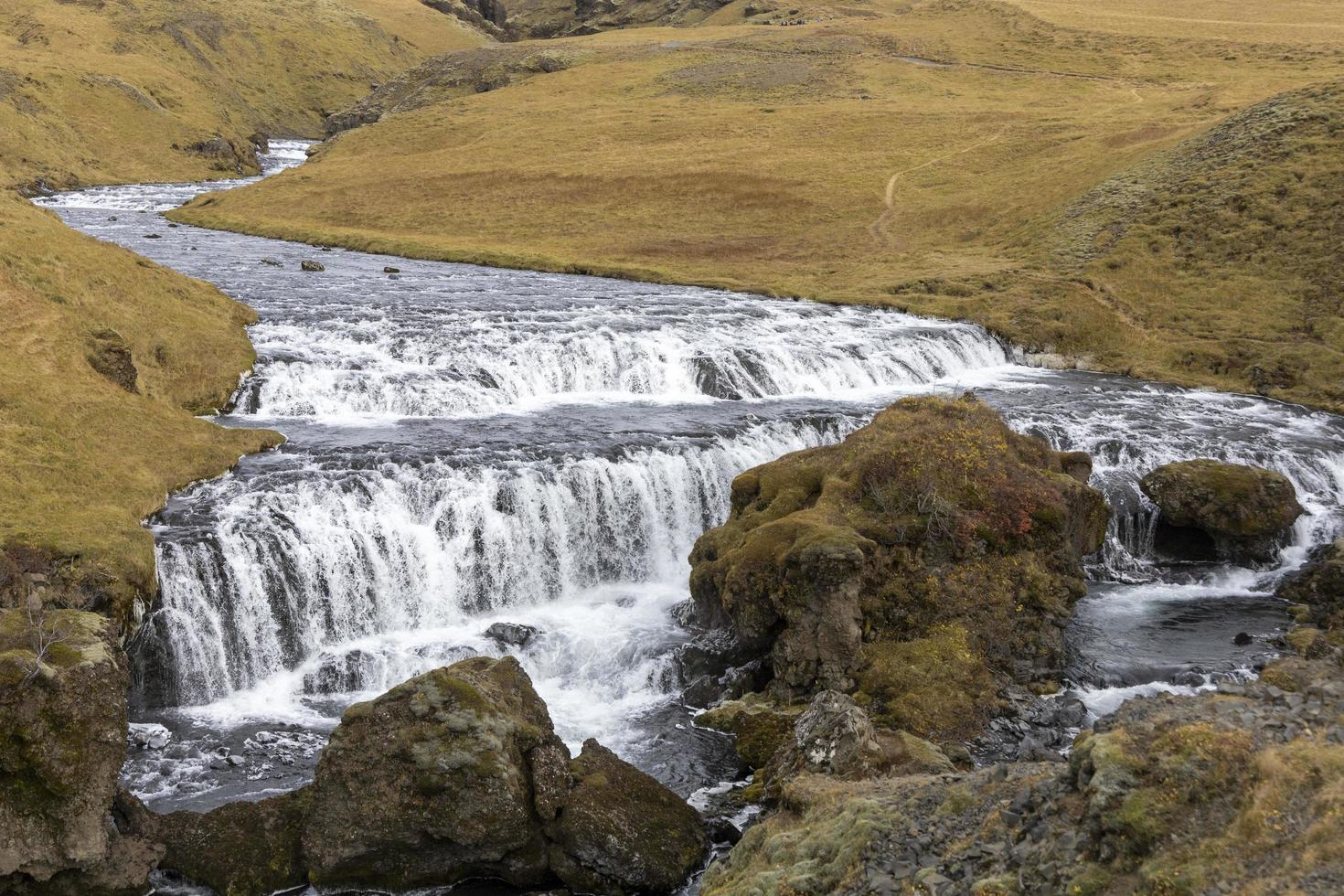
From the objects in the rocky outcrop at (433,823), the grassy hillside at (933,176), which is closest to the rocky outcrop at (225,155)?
the grassy hillside at (933,176)

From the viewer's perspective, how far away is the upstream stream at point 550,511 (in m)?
22.8

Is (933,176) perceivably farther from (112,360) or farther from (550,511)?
(112,360)

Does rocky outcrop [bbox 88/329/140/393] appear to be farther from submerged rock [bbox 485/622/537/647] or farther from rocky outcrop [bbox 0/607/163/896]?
rocky outcrop [bbox 0/607/163/896]

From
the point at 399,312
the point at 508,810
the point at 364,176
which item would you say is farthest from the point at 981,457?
the point at 364,176

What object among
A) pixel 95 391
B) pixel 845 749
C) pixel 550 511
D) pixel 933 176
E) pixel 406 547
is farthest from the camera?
pixel 933 176

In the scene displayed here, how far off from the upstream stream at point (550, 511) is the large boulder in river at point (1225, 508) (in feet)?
2.26

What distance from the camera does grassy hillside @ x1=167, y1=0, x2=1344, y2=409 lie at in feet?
174

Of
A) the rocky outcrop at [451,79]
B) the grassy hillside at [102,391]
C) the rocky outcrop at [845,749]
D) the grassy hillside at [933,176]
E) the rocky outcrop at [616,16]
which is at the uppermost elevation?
the rocky outcrop at [616,16]

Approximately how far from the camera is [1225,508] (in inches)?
1204

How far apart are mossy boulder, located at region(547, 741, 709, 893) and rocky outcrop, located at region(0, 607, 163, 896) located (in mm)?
6327

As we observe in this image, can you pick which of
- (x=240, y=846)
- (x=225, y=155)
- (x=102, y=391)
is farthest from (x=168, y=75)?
(x=240, y=846)

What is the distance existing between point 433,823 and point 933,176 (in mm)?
70655

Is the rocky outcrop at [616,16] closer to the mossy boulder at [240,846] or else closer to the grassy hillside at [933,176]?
the grassy hillside at [933,176]

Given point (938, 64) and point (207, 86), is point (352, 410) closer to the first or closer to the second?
point (938, 64)
